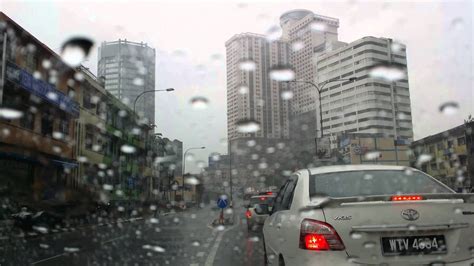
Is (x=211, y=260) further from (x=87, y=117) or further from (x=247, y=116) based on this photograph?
(x=87, y=117)

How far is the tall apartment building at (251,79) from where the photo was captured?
16.1 meters

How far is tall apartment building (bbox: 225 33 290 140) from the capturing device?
16141 millimetres

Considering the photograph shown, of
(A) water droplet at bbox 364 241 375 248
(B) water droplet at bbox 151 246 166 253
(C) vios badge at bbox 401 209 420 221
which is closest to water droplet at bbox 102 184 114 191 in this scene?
(B) water droplet at bbox 151 246 166 253

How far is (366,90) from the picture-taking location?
21609 millimetres

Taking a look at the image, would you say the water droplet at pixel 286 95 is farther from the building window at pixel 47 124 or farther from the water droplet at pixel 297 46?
the building window at pixel 47 124

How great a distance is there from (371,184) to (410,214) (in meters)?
0.94

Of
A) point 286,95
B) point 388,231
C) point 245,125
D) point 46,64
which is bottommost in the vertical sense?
point 388,231

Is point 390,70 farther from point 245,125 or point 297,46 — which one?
point 245,125

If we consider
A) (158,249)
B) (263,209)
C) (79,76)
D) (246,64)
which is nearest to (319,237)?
(263,209)

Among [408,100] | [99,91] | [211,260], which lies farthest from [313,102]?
[211,260]

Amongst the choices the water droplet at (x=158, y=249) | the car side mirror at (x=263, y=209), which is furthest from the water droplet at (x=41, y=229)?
the car side mirror at (x=263, y=209)

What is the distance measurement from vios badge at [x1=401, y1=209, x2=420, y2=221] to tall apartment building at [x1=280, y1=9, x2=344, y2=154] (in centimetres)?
1021

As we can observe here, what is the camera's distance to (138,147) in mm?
47000

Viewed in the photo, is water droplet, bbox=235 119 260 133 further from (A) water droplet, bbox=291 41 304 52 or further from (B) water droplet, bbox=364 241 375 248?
(B) water droplet, bbox=364 241 375 248
